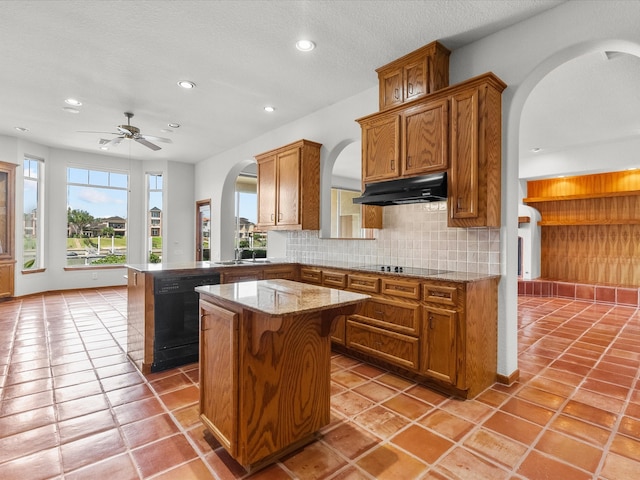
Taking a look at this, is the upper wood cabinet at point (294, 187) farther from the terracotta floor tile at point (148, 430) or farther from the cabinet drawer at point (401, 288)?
the terracotta floor tile at point (148, 430)

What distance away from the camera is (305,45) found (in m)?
3.10

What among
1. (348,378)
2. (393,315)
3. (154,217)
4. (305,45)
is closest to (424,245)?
(393,315)

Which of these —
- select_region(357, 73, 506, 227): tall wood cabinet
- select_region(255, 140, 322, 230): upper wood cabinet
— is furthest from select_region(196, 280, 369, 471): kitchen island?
select_region(255, 140, 322, 230): upper wood cabinet

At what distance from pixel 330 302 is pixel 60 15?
318 cm

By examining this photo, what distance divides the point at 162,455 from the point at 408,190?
103 inches

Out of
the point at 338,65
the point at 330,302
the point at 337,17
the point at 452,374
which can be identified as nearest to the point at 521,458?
the point at 452,374

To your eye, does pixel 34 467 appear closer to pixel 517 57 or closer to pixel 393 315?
pixel 393 315

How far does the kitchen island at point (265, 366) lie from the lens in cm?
173

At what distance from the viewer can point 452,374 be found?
2564 mm

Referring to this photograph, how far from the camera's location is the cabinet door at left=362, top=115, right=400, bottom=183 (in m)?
3.20

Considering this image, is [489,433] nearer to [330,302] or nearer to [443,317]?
[443,317]

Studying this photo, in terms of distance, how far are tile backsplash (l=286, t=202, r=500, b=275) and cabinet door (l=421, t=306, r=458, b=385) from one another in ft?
2.17

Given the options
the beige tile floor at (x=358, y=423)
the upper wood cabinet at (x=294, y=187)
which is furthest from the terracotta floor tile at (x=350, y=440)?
the upper wood cabinet at (x=294, y=187)

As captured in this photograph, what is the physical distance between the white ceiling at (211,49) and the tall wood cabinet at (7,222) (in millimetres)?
1669
